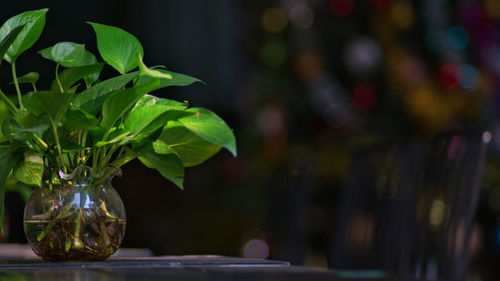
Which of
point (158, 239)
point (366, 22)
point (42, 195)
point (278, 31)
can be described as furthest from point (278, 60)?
point (42, 195)

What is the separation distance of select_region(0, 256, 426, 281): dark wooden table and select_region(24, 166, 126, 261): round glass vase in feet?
0.08

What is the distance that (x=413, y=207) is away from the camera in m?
1.78

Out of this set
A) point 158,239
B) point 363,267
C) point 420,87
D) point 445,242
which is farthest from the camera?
point 158,239

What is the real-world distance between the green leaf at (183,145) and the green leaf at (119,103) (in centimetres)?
8

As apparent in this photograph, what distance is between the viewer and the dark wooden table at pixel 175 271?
94 cm

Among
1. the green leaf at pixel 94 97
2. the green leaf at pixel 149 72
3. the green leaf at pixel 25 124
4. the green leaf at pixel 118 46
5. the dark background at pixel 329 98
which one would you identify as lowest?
the dark background at pixel 329 98

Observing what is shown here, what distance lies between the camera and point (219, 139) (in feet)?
3.60

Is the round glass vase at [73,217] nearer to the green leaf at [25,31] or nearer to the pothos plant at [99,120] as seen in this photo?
the pothos plant at [99,120]

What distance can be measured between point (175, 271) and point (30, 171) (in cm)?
31

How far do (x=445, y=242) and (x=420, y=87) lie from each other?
2.55 metres

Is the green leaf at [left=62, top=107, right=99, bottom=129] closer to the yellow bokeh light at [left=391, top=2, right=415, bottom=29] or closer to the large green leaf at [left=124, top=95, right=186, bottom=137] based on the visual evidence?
the large green leaf at [left=124, top=95, right=186, bottom=137]

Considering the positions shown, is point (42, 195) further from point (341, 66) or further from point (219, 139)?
point (341, 66)

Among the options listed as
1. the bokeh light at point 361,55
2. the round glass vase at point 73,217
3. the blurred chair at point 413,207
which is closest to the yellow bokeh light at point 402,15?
the bokeh light at point 361,55

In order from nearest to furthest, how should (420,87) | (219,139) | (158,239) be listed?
(219,139), (420,87), (158,239)
